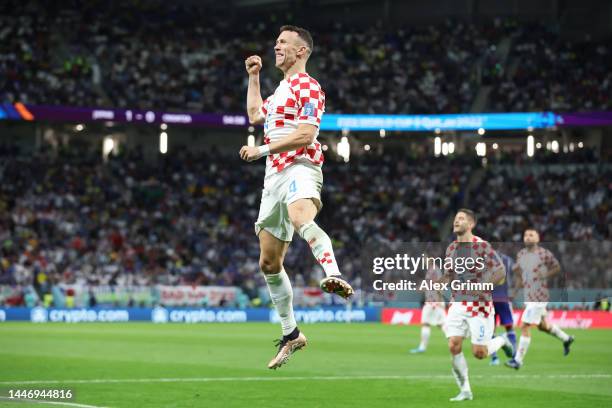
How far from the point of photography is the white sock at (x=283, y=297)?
402 inches

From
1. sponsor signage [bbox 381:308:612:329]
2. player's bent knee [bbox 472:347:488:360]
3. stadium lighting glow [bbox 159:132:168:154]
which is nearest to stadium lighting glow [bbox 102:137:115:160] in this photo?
stadium lighting glow [bbox 159:132:168:154]

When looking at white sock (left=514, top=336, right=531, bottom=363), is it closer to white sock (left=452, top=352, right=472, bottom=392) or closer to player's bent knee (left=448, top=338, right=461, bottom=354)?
player's bent knee (left=448, top=338, right=461, bottom=354)

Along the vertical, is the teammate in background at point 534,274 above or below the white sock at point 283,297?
below

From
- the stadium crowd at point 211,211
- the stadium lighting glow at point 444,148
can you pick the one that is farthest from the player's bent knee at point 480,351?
the stadium lighting glow at point 444,148

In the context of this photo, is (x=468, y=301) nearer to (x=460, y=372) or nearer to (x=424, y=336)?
(x=460, y=372)

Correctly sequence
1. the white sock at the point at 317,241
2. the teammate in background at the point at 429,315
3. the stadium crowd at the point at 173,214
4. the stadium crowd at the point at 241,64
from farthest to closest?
the stadium crowd at the point at 241,64 < the stadium crowd at the point at 173,214 < the teammate in background at the point at 429,315 < the white sock at the point at 317,241

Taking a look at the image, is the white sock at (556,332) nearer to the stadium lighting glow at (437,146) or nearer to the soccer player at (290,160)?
the soccer player at (290,160)

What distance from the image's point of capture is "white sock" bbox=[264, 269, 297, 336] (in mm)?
10203

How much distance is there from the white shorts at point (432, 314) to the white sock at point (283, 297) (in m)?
15.8

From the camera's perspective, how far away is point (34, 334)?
103ft

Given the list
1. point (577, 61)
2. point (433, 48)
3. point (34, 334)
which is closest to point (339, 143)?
point (433, 48)

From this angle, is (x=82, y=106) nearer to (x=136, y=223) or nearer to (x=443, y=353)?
(x=136, y=223)

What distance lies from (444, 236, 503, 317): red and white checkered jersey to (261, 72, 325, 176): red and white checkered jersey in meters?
5.89

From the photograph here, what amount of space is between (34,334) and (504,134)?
103 ft
